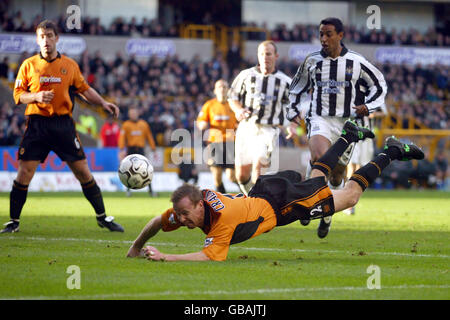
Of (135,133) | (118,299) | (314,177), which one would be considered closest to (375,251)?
(314,177)

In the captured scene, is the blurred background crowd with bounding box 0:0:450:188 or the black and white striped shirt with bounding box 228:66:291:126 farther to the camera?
the blurred background crowd with bounding box 0:0:450:188

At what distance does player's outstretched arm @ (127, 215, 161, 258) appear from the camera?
6.82 m

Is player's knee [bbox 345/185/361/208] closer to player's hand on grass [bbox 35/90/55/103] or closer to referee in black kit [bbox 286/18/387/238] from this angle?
referee in black kit [bbox 286/18/387/238]

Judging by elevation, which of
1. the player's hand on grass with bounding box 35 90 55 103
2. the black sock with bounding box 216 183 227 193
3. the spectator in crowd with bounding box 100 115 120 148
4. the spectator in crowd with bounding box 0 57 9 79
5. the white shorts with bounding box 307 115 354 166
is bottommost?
the black sock with bounding box 216 183 227 193

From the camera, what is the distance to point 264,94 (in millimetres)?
12445

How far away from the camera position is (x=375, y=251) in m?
8.16

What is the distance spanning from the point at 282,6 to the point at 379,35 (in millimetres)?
4879

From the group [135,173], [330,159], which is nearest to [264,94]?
[135,173]

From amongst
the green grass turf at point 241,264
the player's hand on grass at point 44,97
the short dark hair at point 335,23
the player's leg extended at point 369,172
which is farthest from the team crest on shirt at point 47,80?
the player's leg extended at point 369,172

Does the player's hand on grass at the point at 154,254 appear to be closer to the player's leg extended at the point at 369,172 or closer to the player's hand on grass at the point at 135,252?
the player's hand on grass at the point at 135,252

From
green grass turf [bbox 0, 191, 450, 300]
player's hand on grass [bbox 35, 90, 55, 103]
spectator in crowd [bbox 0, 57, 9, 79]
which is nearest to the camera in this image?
green grass turf [bbox 0, 191, 450, 300]

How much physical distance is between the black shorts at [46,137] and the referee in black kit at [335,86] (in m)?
2.86

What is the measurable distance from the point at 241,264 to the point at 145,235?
87 centimetres

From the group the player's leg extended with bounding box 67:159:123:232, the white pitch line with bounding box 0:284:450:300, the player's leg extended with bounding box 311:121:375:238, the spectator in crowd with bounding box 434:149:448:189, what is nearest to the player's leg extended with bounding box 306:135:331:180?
the player's leg extended with bounding box 311:121:375:238
